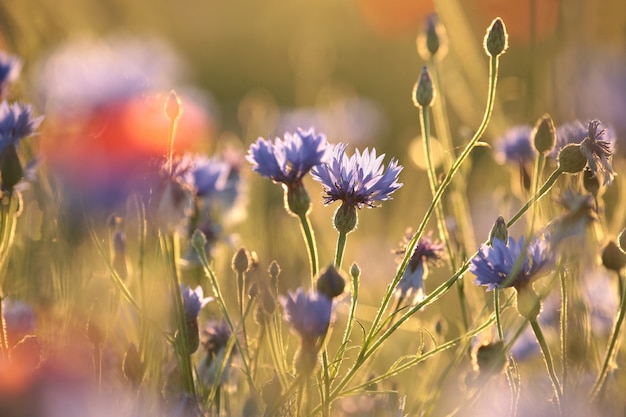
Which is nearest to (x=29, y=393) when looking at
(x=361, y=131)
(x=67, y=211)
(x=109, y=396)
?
(x=109, y=396)

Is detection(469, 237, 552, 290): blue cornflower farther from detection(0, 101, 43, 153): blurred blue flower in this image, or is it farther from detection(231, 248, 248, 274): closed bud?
detection(0, 101, 43, 153): blurred blue flower

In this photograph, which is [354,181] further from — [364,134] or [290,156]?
[364,134]

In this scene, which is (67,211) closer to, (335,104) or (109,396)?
(109,396)

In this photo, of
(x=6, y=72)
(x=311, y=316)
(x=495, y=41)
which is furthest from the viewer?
Answer: (x=6, y=72)

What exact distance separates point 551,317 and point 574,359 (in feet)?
1.01

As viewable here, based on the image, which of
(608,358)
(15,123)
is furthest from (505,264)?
(15,123)

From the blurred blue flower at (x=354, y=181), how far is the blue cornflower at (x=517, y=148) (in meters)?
0.49

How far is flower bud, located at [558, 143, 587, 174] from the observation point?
96 centimetres

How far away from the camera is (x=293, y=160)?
99cm

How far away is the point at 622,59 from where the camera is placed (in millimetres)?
1735

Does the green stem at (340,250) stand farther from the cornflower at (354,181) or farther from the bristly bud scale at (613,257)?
the bristly bud scale at (613,257)

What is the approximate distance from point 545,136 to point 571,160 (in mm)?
106

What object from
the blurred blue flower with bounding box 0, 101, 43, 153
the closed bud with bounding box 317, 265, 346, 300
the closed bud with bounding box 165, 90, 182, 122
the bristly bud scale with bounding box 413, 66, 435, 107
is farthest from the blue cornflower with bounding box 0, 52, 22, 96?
the closed bud with bounding box 317, 265, 346, 300

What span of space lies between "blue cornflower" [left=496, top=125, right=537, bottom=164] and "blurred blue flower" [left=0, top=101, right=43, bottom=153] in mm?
756
